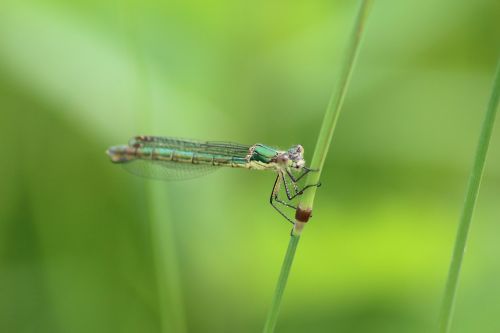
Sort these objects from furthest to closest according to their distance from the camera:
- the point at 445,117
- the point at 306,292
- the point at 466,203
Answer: the point at 445,117
the point at 306,292
the point at 466,203

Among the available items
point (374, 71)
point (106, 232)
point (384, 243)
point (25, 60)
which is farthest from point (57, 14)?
point (384, 243)

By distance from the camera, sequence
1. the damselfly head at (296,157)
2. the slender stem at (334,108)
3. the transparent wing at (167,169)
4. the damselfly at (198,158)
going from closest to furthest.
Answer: the slender stem at (334,108) < the damselfly head at (296,157) < the damselfly at (198,158) < the transparent wing at (167,169)

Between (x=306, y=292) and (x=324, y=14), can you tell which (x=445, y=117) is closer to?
(x=324, y=14)

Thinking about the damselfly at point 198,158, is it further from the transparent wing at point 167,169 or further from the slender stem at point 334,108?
the slender stem at point 334,108

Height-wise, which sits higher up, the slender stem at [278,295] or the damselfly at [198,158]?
the damselfly at [198,158]

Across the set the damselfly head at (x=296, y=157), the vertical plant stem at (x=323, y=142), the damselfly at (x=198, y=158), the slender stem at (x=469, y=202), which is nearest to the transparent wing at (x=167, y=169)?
the damselfly at (x=198, y=158)

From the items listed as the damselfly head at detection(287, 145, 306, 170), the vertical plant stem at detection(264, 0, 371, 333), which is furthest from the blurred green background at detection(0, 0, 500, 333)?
the vertical plant stem at detection(264, 0, 371, 333)

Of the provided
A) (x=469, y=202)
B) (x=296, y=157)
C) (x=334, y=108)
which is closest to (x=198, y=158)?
(x=296, y=157)

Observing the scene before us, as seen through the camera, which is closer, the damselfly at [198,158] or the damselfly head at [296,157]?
the damselfly head at [296,157]
